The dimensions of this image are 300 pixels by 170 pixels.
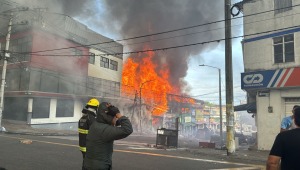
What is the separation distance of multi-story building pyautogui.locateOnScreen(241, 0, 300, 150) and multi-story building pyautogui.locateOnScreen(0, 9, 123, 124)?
15.1m

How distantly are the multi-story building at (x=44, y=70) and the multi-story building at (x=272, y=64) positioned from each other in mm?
15054

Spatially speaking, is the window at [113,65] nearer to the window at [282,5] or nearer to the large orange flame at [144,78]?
the large orange flame at [144,78]

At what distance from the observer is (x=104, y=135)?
11.0 feet

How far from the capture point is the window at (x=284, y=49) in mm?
13930

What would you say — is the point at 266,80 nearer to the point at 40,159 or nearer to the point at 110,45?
the point at 40,159

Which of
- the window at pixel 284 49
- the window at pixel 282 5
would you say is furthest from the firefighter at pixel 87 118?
the window at pixel 282 5

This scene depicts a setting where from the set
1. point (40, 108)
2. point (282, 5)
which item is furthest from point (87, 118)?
point (40, 108)

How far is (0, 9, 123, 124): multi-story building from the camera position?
26156mm

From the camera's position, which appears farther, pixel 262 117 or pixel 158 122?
pixel 158 122

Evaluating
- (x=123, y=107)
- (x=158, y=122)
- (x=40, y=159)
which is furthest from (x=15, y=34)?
(x=158, y=122)

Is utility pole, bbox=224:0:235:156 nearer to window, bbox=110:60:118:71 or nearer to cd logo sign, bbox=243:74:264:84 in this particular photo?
Result: cd logo sign, bbox=243:74:264:84

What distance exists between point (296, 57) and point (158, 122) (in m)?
38.4

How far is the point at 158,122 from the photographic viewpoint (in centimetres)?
5075

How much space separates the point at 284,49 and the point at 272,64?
0.90m
